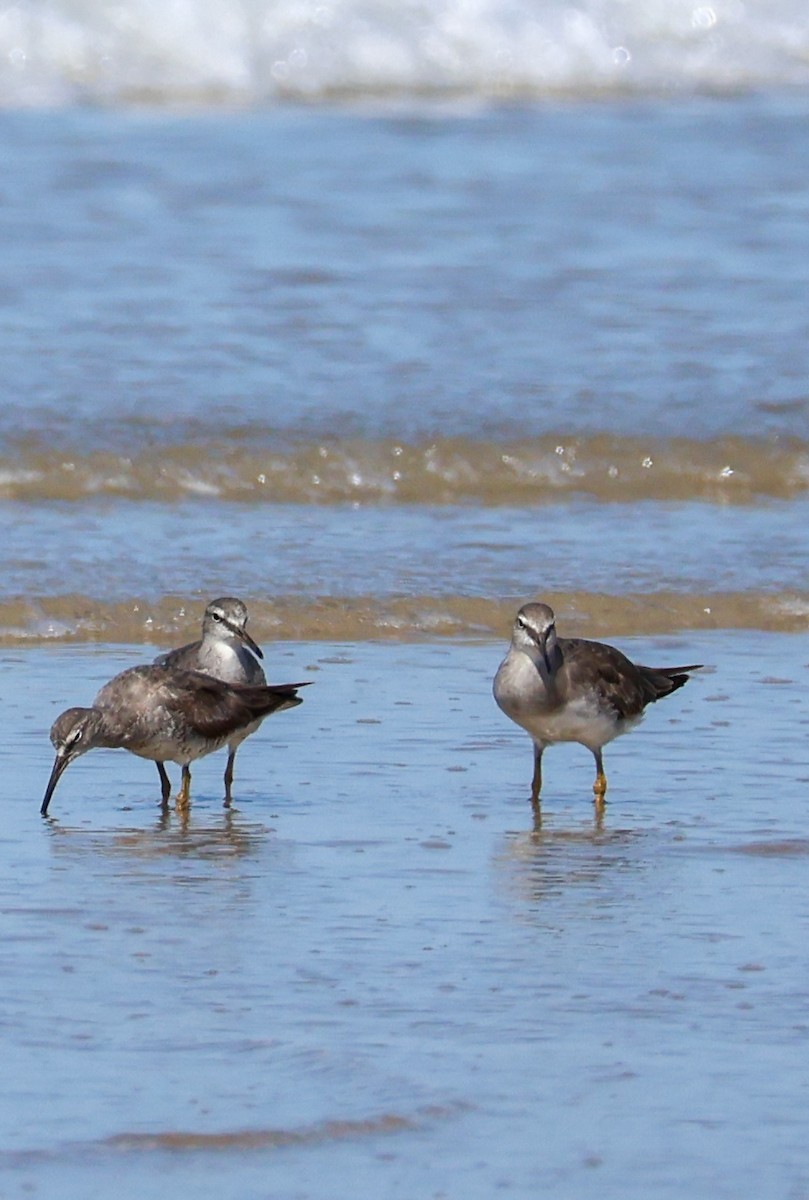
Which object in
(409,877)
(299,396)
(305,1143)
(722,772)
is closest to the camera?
(305,1143)

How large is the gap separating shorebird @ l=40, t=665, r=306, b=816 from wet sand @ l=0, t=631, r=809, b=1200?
0.17m

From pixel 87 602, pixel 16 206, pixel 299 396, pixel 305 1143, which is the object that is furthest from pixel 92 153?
pixel 305 1143

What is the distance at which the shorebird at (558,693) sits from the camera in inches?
246

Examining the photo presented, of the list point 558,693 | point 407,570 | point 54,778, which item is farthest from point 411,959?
point 407,570

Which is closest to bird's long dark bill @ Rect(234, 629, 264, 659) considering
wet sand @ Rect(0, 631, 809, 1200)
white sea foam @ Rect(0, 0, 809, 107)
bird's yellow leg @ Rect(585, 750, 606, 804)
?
wet sand @ Rect(0, 631, 809, 1200)

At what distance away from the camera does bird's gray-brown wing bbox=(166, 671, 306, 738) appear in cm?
627

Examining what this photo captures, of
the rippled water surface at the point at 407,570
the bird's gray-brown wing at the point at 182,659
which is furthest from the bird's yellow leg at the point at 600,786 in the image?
the bird's gray-brown wing at the point at 182,659

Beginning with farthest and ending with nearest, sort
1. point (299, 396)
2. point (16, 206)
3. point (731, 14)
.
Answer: point (731, 14) < point (16, 206) < point (299, 396)

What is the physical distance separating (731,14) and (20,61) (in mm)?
5901

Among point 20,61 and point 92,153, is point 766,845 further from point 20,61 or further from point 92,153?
point 20,61

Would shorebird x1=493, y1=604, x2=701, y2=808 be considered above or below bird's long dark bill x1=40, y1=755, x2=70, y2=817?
above

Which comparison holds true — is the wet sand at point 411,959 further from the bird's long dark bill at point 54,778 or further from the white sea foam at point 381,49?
the white sea foam at point 381,49

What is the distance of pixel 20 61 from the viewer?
17.9 metres

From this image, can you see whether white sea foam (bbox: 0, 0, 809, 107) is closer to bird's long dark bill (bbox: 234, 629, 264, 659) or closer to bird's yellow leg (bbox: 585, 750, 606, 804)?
bird's long dark bill (bbox: 234, 629, 264, 659)
